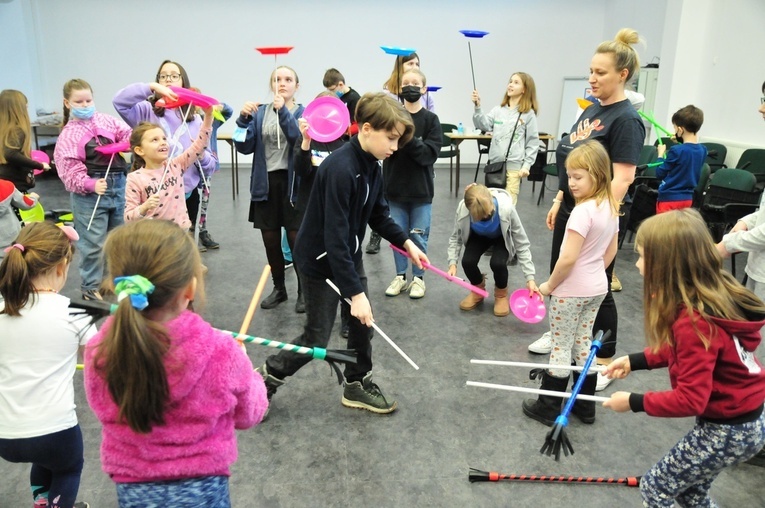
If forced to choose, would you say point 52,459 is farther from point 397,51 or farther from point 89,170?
point 397,51

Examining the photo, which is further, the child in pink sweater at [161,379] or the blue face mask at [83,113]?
the blue face mask at [83,113]

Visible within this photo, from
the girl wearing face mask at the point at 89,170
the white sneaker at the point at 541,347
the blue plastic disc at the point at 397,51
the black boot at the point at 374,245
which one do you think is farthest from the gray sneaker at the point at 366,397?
the black boot at the point at 374,245

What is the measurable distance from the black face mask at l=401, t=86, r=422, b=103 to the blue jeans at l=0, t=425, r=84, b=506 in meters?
2.72

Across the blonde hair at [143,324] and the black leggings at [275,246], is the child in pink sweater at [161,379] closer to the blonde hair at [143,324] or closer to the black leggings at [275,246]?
the blonde hair at [143,324]

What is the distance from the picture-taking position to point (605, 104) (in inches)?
105

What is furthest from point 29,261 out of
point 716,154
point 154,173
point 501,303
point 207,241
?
point 716,154

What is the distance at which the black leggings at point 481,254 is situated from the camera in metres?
3.81

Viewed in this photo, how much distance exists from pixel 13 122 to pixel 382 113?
9.63ft

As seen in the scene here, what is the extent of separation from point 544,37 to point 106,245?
1029 cm

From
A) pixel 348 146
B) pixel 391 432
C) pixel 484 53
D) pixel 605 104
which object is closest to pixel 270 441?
pixel 391 432

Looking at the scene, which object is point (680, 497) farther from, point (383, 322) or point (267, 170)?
point (267, 170)

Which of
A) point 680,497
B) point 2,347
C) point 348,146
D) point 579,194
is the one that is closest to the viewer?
point 2,347

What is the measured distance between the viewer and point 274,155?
3572 mm

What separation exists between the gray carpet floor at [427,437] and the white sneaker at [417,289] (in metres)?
0.25
